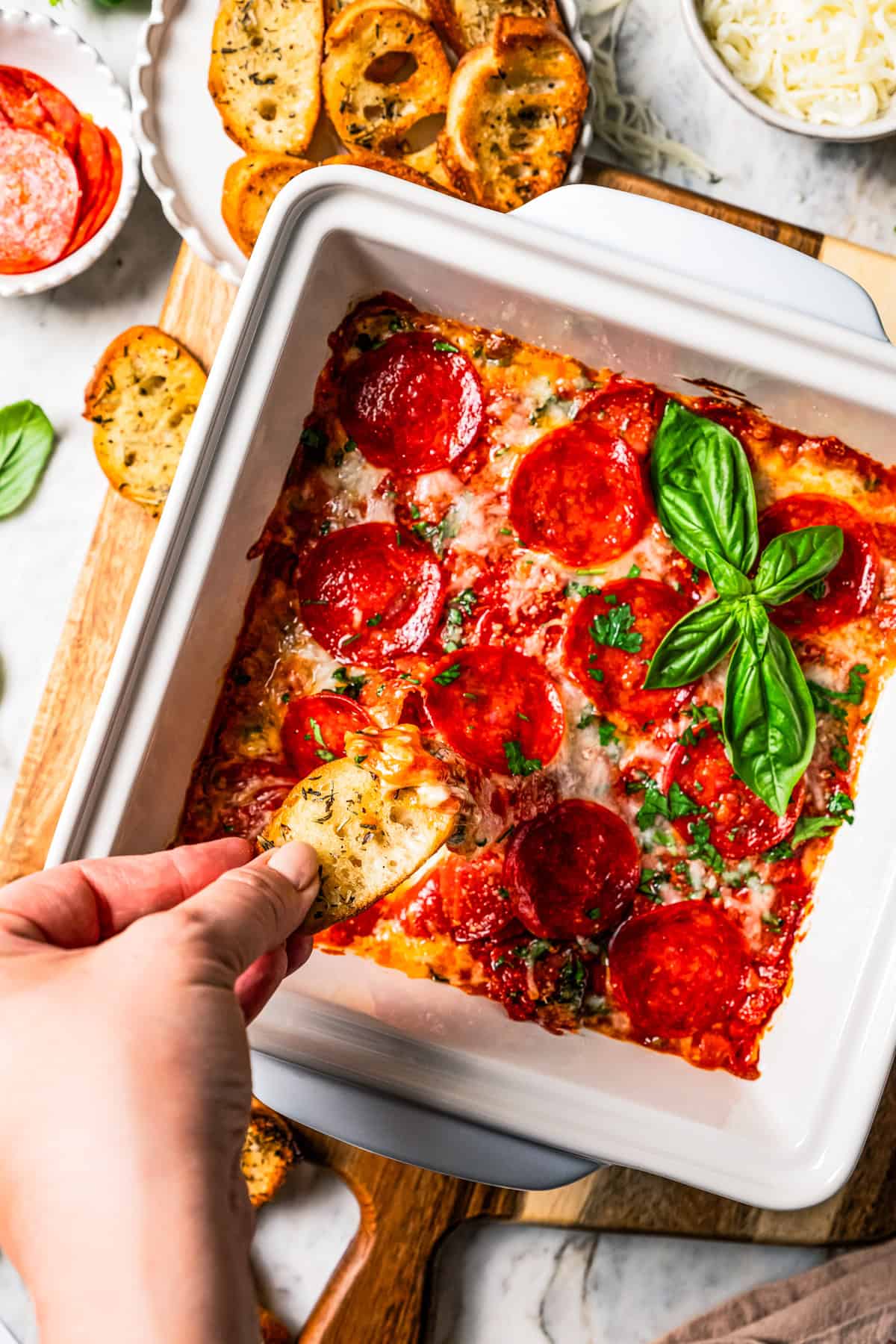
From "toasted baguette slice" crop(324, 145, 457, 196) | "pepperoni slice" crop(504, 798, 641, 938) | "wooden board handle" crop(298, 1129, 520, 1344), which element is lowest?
"wooden board handle" crop(298, 1129, 520, 1344)

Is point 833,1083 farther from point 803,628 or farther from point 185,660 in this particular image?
point 185,660

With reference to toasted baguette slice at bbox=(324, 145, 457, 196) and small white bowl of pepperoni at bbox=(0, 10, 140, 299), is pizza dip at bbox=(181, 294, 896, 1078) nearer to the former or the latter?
toasted baguette slice at bbox=(324, 145, 457, 196)

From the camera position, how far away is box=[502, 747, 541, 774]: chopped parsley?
210 centimetres

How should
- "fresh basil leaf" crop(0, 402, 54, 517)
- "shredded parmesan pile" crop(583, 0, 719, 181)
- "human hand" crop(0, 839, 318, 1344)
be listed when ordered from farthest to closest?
"fresh basil leaf" crop(0, 402, 54, 517)
"shredded parmesan pile" crop(583, 0, 719, 181)
"human hand" crop(0, 839, 318, 1344)

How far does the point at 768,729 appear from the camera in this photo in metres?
2.01

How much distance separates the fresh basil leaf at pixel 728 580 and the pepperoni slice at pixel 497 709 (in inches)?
14.1

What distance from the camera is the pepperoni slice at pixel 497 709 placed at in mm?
2109

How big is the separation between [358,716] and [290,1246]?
1514mm

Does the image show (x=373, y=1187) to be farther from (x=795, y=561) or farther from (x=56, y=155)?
(x=56, y=155)

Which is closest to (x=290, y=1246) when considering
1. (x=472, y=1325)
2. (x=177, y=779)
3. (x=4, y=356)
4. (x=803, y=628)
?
(x=472, y=1325)

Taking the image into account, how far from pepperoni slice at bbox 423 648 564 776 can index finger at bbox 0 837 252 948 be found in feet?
1.49

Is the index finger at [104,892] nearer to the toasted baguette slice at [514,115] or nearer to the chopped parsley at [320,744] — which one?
the chopped parsley at [320,744]

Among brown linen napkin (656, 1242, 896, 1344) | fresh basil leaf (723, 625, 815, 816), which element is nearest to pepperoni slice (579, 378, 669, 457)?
fresh basil leaf (723, 625, 815, 816)

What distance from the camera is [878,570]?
7.14 ft
